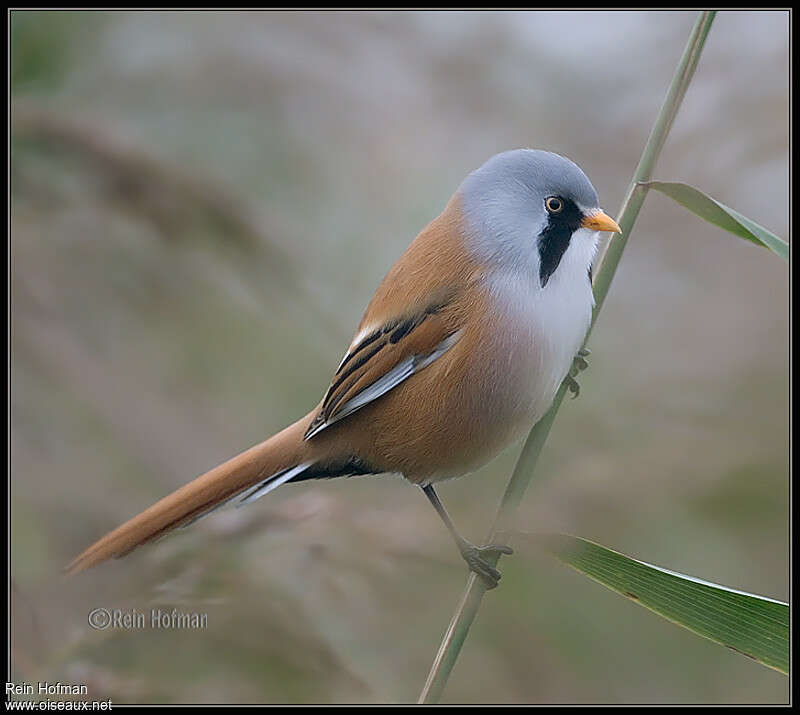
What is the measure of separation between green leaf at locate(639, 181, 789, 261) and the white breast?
1.32 ft

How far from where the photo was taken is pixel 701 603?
1.81 meters

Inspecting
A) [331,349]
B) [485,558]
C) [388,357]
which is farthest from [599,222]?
[331,349]

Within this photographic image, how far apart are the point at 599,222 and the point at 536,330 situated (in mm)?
337

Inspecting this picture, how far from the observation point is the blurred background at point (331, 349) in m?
2.51

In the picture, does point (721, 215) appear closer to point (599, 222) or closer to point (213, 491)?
point (599, 222)

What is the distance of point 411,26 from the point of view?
146 inches

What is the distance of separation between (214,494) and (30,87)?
1.52 metres

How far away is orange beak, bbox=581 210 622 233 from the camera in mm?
2330

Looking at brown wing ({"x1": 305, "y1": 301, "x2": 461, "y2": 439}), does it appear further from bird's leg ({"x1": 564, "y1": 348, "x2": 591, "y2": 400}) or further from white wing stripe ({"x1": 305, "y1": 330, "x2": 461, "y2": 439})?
bird's leg ({"x1": 564, "y1": 348, "x2": 591, "y2": 400})

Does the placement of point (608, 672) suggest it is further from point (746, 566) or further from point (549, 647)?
point (746, 566)

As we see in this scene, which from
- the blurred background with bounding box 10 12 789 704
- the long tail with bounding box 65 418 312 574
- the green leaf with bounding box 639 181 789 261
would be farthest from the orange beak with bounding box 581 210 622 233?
the long tail with bounding box 65 418 312 574

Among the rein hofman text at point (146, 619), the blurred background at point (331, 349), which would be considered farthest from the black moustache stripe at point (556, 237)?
the rein hofman text at point (146, 619)

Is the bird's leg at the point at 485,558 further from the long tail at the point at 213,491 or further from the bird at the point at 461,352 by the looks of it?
the long tail at the point at 213,491

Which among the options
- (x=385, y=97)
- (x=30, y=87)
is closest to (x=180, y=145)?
(x=30, y=87)
